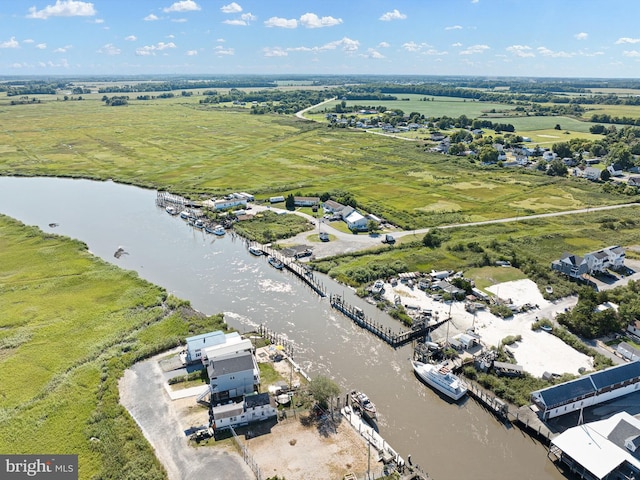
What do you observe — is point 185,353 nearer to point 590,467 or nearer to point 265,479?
point 265,479

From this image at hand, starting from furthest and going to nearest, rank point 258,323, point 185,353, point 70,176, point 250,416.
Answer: point 70,176 < point 258,323 < point 185,353 < point 250,416

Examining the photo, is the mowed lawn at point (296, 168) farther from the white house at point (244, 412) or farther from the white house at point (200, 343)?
the white house at point (244, 412)

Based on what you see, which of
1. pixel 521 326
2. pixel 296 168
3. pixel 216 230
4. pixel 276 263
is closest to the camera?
pixel 521 326

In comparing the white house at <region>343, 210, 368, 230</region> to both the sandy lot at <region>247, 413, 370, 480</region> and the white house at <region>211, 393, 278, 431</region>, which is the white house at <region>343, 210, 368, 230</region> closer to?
the white house at <region>211, 393, 278, 431</region>

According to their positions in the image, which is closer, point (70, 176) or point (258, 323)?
point (258, 323)

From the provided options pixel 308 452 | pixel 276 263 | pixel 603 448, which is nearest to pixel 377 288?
pixel 276 263

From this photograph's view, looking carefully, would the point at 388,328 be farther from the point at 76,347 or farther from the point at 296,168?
the point at 296,168

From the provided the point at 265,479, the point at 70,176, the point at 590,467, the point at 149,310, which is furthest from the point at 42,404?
the point at 70,176
